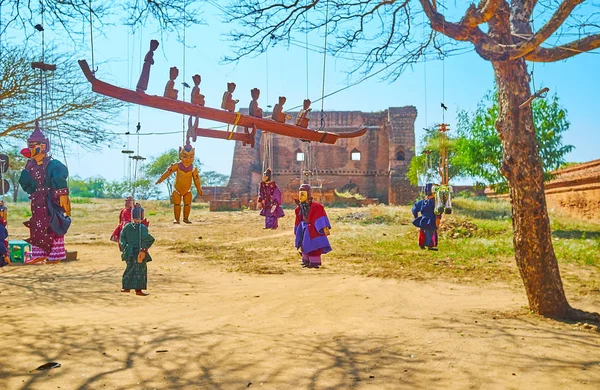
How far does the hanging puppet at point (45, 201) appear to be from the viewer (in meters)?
4.35

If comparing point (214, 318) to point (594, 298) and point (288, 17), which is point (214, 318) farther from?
point (594, 298)

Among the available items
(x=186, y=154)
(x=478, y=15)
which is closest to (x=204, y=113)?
(x=186, y=154)

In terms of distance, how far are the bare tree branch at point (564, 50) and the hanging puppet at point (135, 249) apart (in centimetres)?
503

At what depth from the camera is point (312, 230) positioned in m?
6.42

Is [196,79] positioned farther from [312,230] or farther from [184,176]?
[312,230]

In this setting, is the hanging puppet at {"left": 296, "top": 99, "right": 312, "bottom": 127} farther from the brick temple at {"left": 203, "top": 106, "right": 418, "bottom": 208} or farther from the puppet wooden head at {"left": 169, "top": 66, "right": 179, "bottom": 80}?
the brick temple at {"left": 203, "top": 106, "right": 418, "bottom": 208}

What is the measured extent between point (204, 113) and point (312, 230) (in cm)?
236

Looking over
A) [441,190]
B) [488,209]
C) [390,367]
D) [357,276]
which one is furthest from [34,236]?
[488,209]

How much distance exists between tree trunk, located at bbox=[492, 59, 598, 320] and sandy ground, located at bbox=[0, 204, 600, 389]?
397 millimetres

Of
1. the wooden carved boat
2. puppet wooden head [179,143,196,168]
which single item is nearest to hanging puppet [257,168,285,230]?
the wooden carved boat

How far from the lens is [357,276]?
9.88 meters

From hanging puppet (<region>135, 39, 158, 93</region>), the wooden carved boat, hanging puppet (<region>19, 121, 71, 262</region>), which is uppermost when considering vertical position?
hanging puppet (<region>135, 39, 158, 93</region>)

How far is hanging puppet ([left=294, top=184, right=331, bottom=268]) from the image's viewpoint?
6371mm

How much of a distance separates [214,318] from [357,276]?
4.18m
